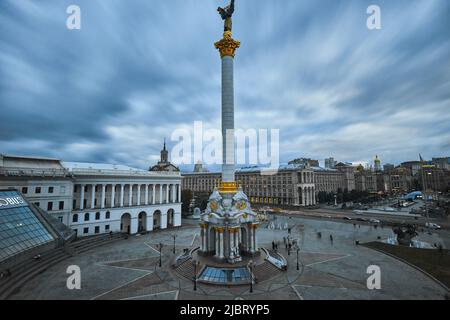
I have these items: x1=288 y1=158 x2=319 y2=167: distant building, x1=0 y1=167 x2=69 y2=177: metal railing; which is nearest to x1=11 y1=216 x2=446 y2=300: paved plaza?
x1=0 y1=167 x2=69 y2=177: metal railing

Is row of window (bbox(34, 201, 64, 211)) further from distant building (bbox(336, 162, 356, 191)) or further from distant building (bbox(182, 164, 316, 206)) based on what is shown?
distant building (bbox(336, 162, 356, 191))

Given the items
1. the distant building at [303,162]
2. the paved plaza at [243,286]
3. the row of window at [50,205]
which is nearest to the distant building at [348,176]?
the distant building at [303,162]

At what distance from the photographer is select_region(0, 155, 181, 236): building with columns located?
3866 cm

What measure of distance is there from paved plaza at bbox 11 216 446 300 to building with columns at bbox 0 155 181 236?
9.27 metres

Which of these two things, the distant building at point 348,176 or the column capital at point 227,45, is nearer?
the column capital at point 227,45

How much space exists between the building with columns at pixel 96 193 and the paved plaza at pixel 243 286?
30.4 feet

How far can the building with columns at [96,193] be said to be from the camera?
38.7 m

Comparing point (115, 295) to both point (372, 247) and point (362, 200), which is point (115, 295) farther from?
point (362, 200)

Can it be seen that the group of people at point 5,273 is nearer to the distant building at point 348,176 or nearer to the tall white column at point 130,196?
the tall white column at point 130,196

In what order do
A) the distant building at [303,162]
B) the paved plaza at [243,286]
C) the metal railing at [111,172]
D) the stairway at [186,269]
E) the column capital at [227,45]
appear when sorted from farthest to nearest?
the distant building at [303,162] < the metal railing at [111,172] < the column capital at [227,45] < the stairway at [186,269] < the paved plaza at [243,286]

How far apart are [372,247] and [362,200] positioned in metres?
78.3

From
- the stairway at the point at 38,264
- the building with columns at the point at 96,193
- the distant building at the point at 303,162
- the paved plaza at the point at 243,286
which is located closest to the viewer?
the paved plaza at the point at 243,286
